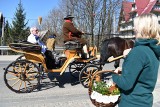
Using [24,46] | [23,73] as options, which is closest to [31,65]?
[23,73]

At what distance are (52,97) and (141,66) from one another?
5.00m

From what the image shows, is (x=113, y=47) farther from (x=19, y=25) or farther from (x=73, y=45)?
(x=19, y=25)

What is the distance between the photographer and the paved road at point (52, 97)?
6.51 meters

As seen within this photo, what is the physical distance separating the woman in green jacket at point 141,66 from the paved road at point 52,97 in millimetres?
3864


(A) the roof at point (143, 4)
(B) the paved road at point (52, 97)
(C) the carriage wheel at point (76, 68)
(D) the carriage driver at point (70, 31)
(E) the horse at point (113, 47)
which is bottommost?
(B) the paved road at point (52, 97)

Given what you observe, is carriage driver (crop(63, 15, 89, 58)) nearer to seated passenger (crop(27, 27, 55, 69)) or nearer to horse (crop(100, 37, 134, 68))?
seated passenger (crop(27, 27, 55, 69))

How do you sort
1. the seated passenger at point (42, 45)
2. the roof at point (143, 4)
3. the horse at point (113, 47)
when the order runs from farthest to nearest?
the roof at point (143, 4)
the horse at point (113, 47)
the seated passenger at point (42, 45)

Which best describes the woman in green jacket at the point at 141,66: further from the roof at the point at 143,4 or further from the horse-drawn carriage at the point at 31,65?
the roof at the point at 143,4

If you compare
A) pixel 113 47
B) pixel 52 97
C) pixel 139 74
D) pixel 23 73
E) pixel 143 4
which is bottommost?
pixel 52 97

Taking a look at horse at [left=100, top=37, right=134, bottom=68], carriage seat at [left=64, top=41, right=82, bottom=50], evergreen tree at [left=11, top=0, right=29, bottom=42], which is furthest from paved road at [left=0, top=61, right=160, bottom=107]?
evergreen tree at [left=11, top=0, right=29, bottom=42]

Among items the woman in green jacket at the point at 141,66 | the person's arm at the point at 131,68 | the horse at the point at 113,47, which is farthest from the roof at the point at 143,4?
the person's arm at the point at 131,68

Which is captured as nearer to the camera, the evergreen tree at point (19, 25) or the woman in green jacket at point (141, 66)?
the woman in green jacket at point (141, 66)

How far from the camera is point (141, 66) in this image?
2.53m

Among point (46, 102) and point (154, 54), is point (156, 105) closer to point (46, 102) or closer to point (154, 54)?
point (46, 102)
